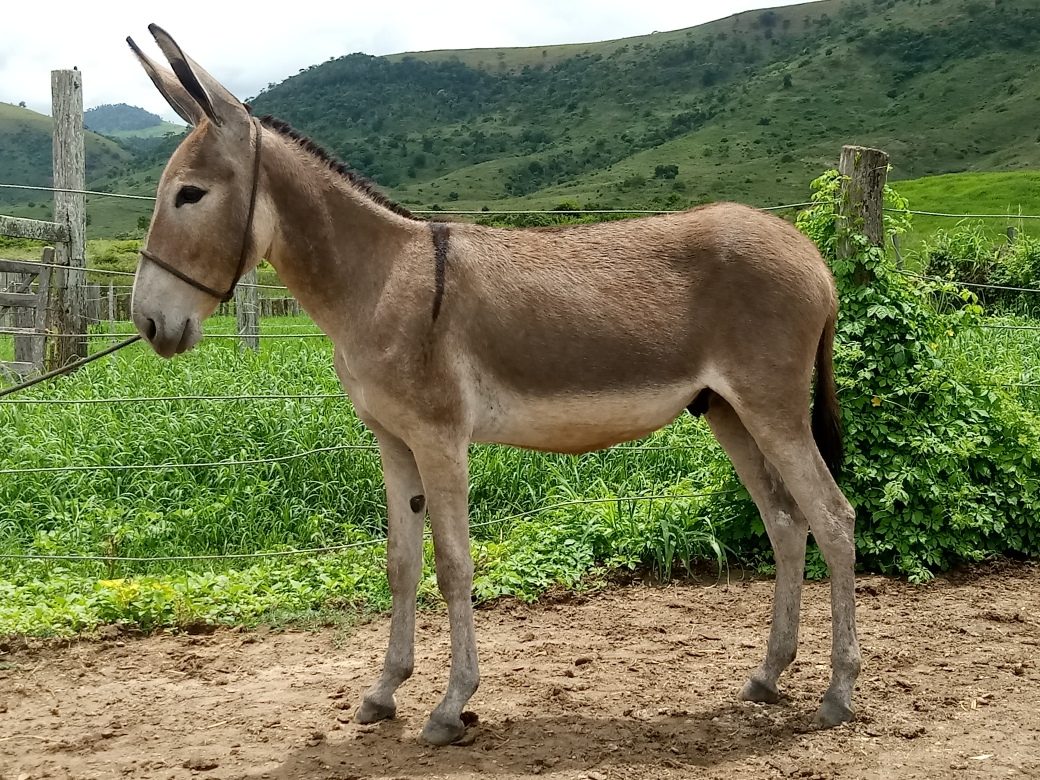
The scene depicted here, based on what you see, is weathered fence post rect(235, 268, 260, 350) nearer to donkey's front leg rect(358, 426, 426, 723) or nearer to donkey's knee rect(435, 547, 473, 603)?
donkey's front leg rect(358, 426, 426, 723)

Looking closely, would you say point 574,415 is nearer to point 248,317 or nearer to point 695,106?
point 248,317

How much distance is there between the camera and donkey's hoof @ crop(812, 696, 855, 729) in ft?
12.0

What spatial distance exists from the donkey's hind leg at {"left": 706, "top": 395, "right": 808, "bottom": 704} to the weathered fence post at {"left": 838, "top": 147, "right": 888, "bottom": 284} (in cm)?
217

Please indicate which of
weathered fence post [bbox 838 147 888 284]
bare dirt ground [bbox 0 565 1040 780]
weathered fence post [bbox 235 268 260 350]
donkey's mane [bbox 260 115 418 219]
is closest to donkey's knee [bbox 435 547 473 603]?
bare dirt ground [bbox 0 565 1040 780]

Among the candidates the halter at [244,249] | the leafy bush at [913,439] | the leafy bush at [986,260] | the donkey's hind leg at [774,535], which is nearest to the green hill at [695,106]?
the leafy bush at [986,260]

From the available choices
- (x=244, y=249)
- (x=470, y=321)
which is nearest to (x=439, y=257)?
(x=470, y=321)

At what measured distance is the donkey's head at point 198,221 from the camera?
3367 millimetres

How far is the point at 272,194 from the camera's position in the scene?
3584 mm

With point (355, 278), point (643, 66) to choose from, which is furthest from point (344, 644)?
point (643, 66)

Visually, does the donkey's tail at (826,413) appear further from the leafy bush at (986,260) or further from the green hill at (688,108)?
the green hill at (688,108)

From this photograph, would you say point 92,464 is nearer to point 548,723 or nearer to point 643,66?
point 548,723

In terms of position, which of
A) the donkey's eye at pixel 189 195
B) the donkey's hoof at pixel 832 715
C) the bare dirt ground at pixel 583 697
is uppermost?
the donkey's eye at pixel 189 195

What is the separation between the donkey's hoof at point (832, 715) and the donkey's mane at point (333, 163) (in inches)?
102

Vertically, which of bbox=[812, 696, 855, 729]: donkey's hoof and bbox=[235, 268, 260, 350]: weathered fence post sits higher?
bbox=[235, 268, 260, 350]: weathered fence post
